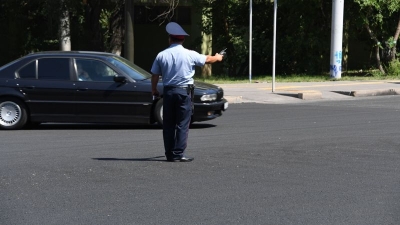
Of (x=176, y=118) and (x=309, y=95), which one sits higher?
(x=176, y=118)

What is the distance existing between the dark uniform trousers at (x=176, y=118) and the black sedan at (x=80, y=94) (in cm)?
370

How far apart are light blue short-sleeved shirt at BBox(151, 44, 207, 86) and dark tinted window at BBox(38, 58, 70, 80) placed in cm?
471

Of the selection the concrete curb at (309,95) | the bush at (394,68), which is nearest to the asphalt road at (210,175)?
the concrete curb at (309,95)

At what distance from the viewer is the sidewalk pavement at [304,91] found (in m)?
20.9

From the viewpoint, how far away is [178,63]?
32.9 ft

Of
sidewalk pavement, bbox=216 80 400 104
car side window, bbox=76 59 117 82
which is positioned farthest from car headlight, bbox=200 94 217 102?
sidewalk pavement, bbox=216 80 400 104

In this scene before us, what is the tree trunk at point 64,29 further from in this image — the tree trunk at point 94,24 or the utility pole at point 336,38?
the utility pole at point 336,38

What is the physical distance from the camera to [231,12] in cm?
3478

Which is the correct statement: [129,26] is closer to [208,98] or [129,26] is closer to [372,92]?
[372,92]

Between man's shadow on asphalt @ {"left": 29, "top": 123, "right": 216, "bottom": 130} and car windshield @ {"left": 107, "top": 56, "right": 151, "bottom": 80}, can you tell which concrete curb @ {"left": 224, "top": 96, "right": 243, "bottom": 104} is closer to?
man's shadow on asphalt @ {"left": 29, "top": 123, "right": 216, "bottom": 130}

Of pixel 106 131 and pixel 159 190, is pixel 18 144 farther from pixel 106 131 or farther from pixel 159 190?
pixel 159 190

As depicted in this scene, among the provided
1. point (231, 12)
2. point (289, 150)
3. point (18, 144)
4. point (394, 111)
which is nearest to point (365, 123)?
point (394, 111)

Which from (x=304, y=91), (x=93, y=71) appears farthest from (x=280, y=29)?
(x=93, y=71)

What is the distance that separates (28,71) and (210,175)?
6.27 meters
